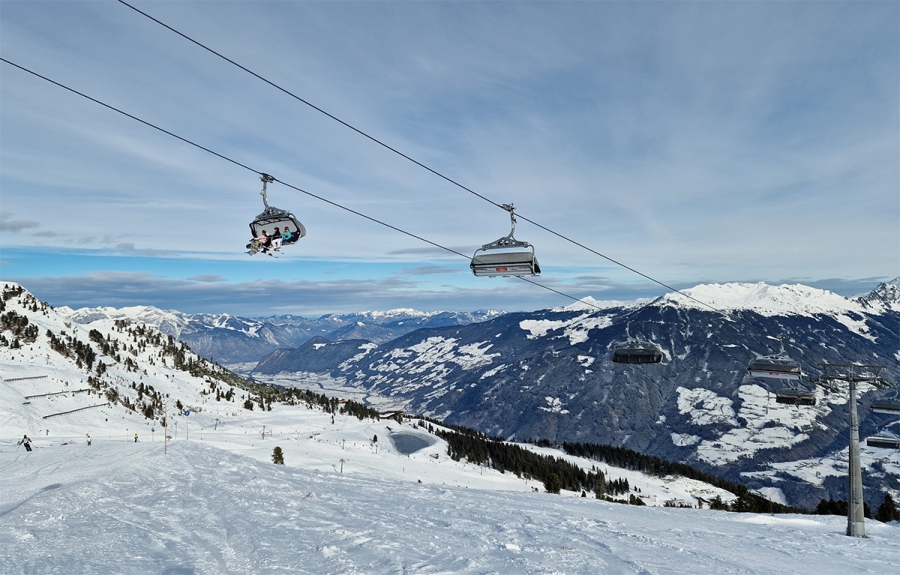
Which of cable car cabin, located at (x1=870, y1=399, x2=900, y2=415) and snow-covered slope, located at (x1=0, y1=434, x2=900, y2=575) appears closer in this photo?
snow-covered slope, located at (x1=0, y1=434, x2=900, y2=575)

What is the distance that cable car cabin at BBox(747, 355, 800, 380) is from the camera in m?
29.1

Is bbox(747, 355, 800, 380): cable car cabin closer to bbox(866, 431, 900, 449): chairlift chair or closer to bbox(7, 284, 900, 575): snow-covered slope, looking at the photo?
bbox(7, 284, 900, 575): snow-covered slope

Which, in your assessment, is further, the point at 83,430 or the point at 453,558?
the point at 83,430

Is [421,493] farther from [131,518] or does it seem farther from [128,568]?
[128,568]

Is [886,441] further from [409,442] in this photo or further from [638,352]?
[409,442]

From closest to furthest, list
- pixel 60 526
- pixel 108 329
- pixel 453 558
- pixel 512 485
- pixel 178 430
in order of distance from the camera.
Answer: pixel 453 558, pixel 60 526, pixel 178 430, pixel 512 485, pixel 108 329

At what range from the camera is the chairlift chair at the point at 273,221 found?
15.9 m

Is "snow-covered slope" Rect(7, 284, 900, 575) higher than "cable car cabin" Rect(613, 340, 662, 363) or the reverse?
the reverse

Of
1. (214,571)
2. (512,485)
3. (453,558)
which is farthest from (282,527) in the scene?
(512,485)

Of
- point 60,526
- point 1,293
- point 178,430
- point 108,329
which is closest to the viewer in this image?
point 60,526

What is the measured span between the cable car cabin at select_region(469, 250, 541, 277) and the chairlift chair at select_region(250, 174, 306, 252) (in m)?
6.05

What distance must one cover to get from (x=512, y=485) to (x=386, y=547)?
342ft

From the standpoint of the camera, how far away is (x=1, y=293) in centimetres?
13900

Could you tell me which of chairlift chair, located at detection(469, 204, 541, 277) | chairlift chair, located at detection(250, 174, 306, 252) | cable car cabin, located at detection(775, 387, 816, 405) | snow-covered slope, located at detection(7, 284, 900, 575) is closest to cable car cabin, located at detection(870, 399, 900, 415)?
cable car cabin, located at detection(775, 387, 816, 405)
